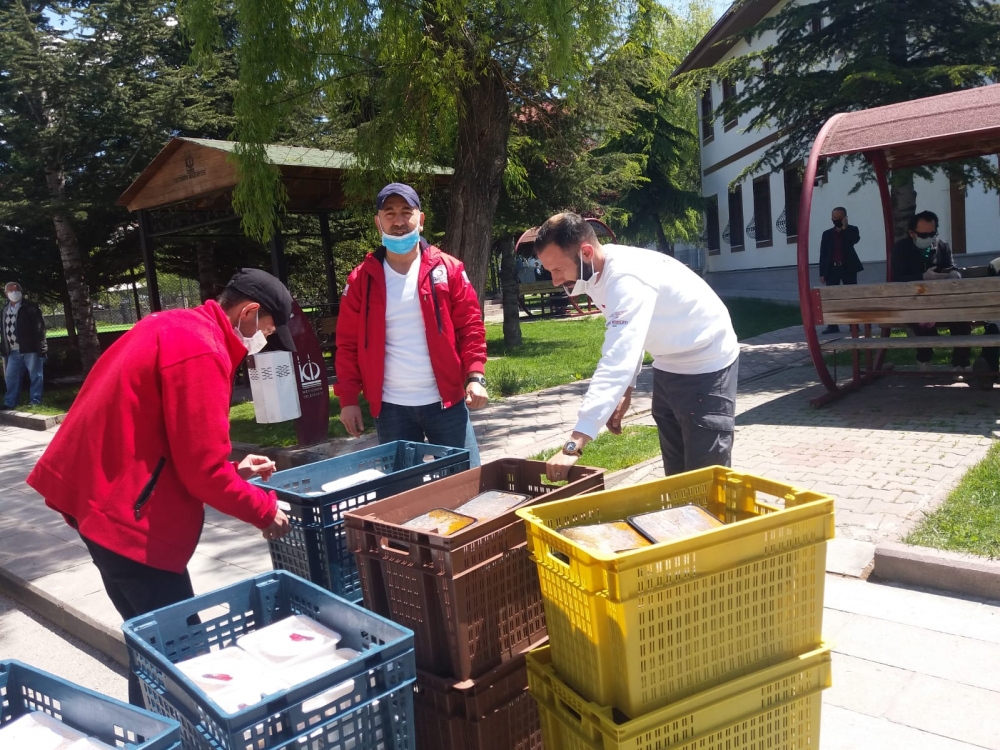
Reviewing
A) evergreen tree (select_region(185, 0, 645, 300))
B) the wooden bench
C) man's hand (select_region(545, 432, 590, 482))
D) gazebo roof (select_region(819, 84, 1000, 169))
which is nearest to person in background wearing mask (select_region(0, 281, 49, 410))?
evergreen tree (select_region(185, 0, 645, 300))

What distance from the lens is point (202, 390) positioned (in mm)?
2426

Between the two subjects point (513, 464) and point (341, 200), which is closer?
point (513, 464)

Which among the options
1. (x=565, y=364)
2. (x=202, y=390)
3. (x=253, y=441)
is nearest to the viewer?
(x=202, y=390)

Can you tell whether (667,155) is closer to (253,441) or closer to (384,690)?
(253,441)

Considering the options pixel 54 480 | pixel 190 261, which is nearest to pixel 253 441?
pixel 54 480

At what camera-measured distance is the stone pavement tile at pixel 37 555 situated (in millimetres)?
5570

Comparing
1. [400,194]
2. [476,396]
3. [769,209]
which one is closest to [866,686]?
[476,396]

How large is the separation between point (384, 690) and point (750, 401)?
7789 millimetres

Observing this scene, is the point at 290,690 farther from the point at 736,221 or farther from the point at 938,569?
the point at 736,221

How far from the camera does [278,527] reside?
8.75 ft

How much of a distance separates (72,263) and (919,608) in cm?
→ 1573

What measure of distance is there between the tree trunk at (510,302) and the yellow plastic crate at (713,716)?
14435 millimetres

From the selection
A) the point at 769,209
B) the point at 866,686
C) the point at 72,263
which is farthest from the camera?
the point at 769,209

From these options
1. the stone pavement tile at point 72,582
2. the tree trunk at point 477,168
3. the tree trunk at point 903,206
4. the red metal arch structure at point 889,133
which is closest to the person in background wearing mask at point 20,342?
the tree trunk at point 477,168
